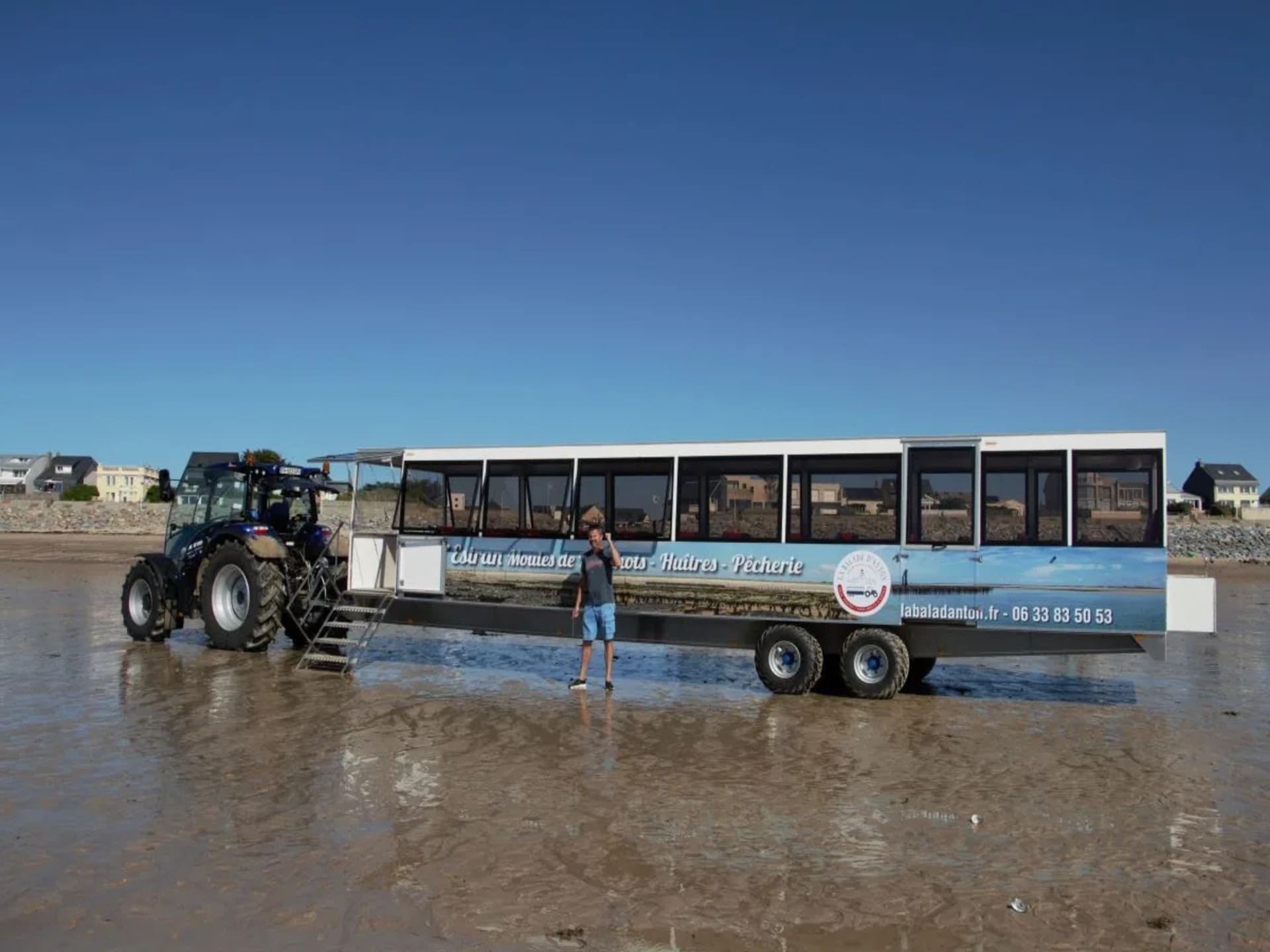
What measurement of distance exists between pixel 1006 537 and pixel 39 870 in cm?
925

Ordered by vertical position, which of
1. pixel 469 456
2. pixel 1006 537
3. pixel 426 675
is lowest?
pixel 426 675

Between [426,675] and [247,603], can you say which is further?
[247,603]

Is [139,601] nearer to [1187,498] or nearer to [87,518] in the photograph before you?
[87,518]

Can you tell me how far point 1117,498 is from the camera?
35.3ft

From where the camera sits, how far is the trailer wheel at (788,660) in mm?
11586

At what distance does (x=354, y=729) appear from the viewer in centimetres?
934

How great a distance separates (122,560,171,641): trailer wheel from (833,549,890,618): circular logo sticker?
9841 millimetres

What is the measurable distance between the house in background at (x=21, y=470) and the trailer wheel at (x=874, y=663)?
113m

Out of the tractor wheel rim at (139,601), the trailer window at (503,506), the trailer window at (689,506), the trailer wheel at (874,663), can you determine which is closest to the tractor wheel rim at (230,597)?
the tractor wheel rim at (139,601)

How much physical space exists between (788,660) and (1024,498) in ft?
10.4

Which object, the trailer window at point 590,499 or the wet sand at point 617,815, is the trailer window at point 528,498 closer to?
the trailer window at point 590,499

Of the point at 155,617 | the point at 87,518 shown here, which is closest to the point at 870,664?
the point at 155,617

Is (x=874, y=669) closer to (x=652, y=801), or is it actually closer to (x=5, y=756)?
(x=652, y=801)

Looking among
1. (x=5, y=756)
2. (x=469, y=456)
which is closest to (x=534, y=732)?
A: (x=5, y=756)
